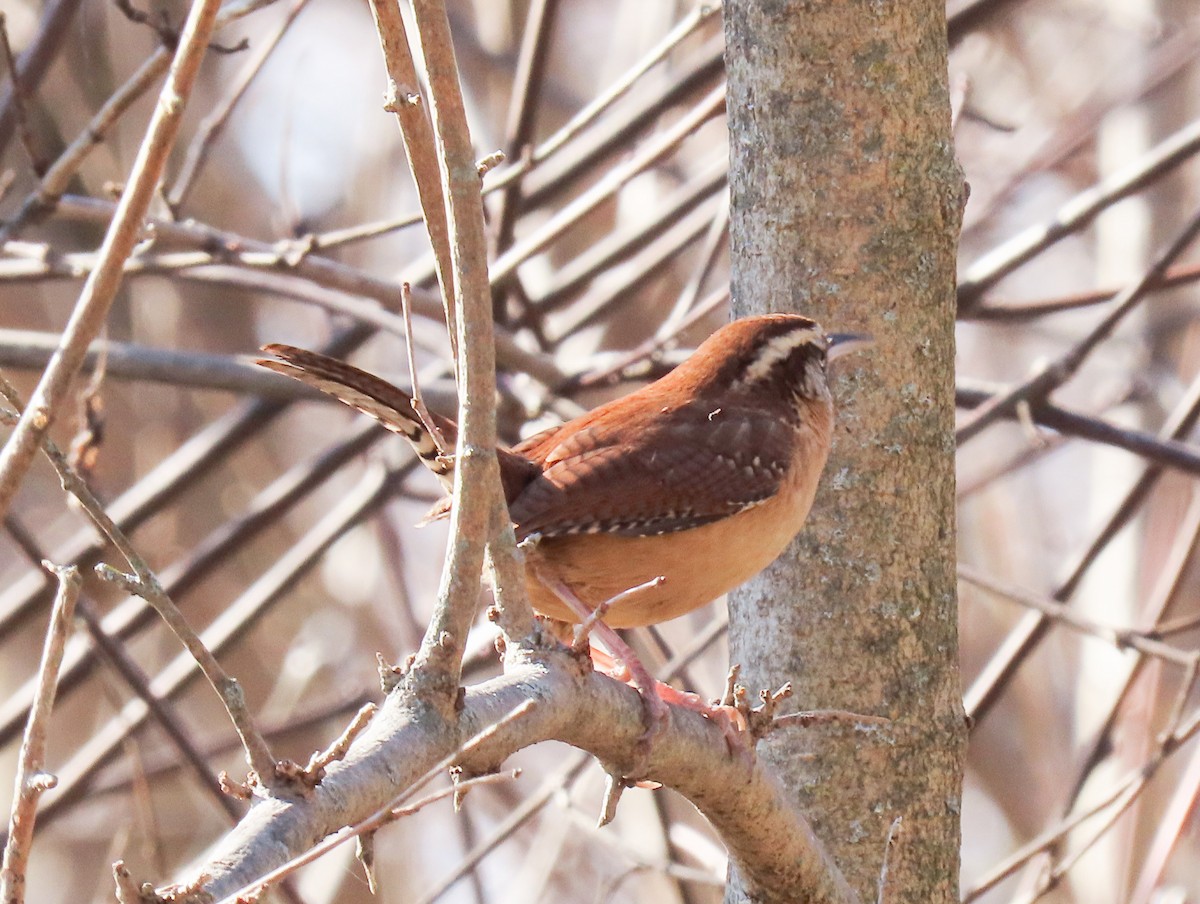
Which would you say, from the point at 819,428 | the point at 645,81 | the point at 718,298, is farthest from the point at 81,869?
the point at 819,428

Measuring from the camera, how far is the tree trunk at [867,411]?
2.79 m

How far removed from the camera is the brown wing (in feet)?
9.48

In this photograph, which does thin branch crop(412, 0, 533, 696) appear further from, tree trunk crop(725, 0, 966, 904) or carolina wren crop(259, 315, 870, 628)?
tree trunk crop(725, 0, 966, 904)

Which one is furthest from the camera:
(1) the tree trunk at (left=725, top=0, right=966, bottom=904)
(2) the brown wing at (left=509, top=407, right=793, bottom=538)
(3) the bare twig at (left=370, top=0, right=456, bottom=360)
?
(2) the brown wing at (left=509, top=407, right=793, bottom=538)

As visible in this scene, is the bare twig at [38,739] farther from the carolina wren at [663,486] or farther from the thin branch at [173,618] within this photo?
the carolina wren at [663,486]

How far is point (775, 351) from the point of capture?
10.4 feet

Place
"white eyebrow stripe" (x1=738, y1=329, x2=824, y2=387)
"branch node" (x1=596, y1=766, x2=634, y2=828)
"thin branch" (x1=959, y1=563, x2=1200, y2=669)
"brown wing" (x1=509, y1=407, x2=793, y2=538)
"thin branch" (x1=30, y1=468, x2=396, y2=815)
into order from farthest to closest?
1. "thin branch" (x1=30, y1=468, x2=396, y2=815)
2. "thin branch" (x1=959, y1=563, x2=1200, y2=669)
3. "white eyebrow stripe" (x1=738, y1=329, x2=824, y2=387)
4. "brown wing" (x1=509, y1=407, x2=793, y2=538)
5. "branch node" (x1=596, y1=766, x2=634, y2=828)

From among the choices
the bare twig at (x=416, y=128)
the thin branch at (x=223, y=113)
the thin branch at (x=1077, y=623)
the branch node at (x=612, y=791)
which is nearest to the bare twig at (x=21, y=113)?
the thin branch at (x=223, y=113)

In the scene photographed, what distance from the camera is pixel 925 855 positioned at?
2.76 metres

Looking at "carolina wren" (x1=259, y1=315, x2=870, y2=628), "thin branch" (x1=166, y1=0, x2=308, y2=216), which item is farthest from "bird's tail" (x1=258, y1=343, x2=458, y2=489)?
"thin branch" (x1=166, y1=0, x2=308, y2=216)

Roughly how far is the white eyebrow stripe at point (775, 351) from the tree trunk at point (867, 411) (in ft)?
0.21

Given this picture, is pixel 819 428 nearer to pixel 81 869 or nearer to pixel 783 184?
pixel 783 184

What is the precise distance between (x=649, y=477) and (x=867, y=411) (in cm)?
47

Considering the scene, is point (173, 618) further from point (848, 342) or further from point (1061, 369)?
point (1061, 369)
